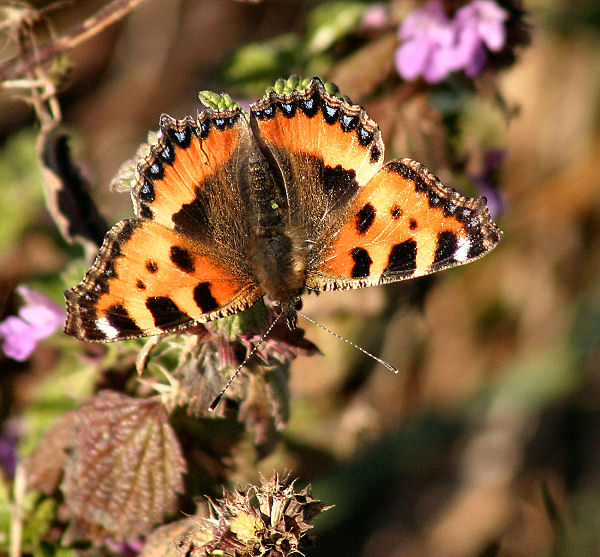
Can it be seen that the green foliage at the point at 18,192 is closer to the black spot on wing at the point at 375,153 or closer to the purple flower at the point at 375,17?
the purple flower at the point at 375,17

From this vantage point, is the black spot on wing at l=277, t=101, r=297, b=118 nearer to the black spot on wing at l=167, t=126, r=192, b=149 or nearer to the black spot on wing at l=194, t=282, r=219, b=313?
the black spot on wing at l=167, t=126, r=192, b=149

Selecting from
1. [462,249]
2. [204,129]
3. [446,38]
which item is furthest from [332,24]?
[462,249]

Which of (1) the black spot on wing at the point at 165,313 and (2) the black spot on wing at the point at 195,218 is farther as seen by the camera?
(2) the black spot on wing at the point at 195,218

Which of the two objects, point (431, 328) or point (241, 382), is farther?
point (431, 328)

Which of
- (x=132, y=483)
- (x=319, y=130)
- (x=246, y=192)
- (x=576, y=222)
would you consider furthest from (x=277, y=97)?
(x=576, y=222)

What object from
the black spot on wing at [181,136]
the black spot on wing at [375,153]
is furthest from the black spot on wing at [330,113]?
the black spot on wing at [181,136]

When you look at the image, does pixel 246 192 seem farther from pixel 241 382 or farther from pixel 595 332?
pixel 595 332
